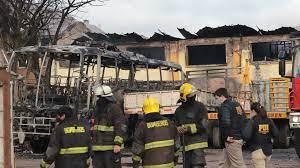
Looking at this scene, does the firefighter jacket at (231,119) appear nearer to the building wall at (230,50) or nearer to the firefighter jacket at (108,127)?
the firefighter jacket at (108,127)

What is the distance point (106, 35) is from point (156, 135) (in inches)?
972

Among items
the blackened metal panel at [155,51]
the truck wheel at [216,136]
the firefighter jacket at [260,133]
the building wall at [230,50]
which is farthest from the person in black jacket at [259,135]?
the blackened metal panel at [155,51]

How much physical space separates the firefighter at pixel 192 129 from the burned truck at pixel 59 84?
604cm

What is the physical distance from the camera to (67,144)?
7383 mm

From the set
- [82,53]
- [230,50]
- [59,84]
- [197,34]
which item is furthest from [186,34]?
[82,53]

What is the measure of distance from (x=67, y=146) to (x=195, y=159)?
6.87 feet

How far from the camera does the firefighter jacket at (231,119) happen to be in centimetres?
1004

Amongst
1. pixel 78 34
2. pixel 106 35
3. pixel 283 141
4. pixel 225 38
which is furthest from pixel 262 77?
pixel 78 34

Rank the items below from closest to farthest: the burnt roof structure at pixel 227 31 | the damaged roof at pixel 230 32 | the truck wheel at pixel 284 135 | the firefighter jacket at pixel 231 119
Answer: the firefighter jacket at pixel 231 119 → the truck wheel at pixel 284 135 → the damaged roof at pixel 230 32 → the burnt roof structure at pixel 227 31

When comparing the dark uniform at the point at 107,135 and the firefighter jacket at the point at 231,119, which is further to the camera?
the firefighter jacket at the point at 231,119

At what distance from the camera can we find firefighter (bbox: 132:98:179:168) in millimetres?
7234

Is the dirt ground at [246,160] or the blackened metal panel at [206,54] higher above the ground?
the blackened metal panel at [206,54]

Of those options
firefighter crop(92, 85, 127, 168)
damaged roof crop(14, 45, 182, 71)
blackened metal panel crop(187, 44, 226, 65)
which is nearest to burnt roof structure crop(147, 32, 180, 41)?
blackened metal panel crop(187, 44, 226, 65)

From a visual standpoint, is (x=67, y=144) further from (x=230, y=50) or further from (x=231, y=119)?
(x=230, y=50)
